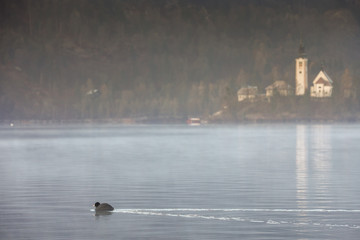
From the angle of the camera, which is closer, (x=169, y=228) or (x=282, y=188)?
(x=169, y=228)

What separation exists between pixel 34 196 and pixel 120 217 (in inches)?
453

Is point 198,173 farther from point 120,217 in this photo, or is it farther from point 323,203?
point 120,217

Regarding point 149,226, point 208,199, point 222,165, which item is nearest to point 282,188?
point 208,199

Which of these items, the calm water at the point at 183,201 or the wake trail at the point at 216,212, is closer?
the calm water at the point at 183,201

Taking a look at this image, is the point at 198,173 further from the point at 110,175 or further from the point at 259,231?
the point at 259,231

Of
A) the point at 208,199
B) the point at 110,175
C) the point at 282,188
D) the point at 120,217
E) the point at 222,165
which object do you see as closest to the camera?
the point at 120,217

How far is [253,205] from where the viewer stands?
4106cm

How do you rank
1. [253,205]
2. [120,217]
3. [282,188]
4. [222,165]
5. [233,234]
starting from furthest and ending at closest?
[222,165]
[282,188]
[253,205]
[120,217]
[233,234]

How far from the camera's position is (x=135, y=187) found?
5234 centimetres

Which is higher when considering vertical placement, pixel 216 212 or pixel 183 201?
pixel 216 212

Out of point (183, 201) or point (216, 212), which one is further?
point (183, 201)

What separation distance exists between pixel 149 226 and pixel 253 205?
346 inches

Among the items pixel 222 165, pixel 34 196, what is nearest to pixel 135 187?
pixel 34 196

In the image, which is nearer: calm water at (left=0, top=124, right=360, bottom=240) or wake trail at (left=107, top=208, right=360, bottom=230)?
calm water at (left=0, top=124, right=360, bottom=240)
